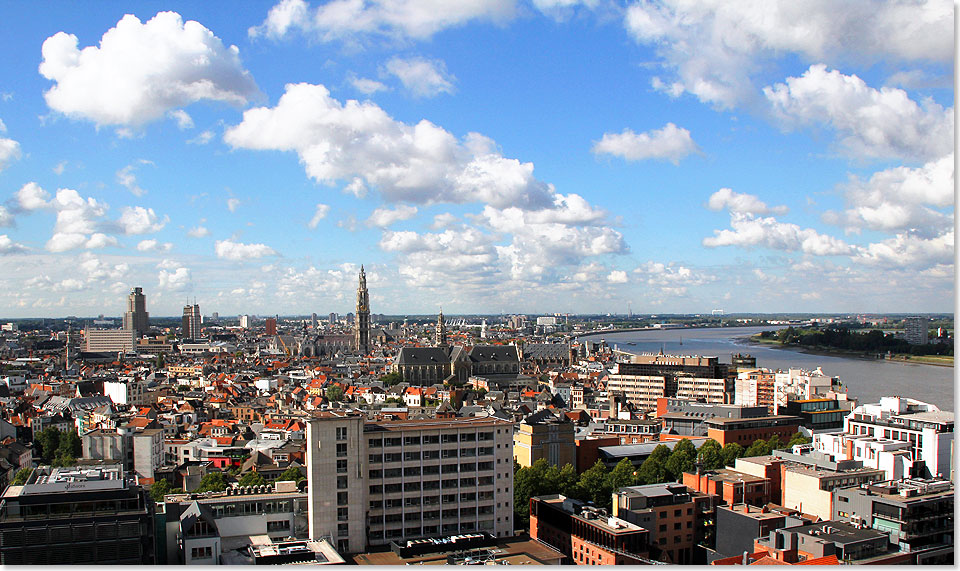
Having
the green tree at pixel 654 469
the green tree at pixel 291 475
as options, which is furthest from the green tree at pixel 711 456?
the green tree at pixel 291 475

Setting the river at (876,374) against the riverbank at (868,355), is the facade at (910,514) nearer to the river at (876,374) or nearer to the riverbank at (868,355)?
the river at (876,374)

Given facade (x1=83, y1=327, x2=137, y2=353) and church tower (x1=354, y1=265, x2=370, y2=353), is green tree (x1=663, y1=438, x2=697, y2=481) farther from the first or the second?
facade (x1=83, y1=327, x2=137, y2=353)

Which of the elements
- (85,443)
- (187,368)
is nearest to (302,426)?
(85,443)

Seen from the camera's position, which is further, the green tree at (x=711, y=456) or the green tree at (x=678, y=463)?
the green tree at (x=711, y=456)

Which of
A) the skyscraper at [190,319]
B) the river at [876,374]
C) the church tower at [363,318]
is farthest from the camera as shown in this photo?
the skyscraper at [190,319]

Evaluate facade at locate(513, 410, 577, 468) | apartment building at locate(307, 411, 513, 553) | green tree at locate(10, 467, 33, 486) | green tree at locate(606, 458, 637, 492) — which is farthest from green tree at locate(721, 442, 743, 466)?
green tree at locate(10, 467, 33, 486)

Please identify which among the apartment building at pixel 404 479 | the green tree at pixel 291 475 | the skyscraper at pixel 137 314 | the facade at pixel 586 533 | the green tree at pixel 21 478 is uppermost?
the skyscraper at pixel 137 314

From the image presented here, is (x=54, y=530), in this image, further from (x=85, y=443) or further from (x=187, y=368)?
(x=187, y=368)
